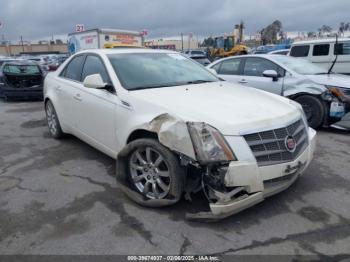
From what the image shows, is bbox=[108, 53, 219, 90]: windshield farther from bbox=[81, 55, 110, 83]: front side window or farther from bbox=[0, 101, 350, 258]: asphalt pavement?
bbox=[0, 101, 350, 258]: asphalt pavement

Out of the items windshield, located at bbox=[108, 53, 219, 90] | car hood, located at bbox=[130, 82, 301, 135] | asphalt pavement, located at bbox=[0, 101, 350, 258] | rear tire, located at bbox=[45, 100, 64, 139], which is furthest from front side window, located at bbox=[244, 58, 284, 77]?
rear tire, located at bbox=[45, 100, 64, 139]

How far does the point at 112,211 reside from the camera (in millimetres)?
3406

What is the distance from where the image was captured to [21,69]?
11266mm

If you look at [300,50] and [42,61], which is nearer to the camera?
[300,50]

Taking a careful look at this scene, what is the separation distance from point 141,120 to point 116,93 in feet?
2.06

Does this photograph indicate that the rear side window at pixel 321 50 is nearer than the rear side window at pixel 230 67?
No

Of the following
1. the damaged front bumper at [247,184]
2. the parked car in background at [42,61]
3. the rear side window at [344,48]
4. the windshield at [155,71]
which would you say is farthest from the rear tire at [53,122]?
the rear side window at [344,48]

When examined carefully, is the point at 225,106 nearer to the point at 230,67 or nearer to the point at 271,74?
the point at 271,74

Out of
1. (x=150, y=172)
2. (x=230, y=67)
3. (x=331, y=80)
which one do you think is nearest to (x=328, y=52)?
(x=230, y=67)

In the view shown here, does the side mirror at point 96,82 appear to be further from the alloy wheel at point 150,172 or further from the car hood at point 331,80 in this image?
the car hood at point 331,80

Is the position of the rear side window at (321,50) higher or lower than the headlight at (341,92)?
higher

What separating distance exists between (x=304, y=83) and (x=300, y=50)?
7.80m

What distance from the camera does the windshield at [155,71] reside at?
4.03 m

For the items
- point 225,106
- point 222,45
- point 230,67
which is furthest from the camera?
point 222,45
